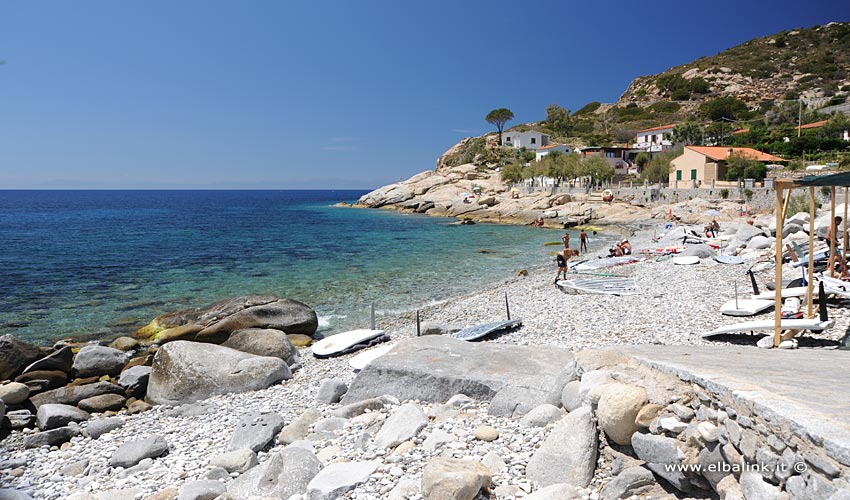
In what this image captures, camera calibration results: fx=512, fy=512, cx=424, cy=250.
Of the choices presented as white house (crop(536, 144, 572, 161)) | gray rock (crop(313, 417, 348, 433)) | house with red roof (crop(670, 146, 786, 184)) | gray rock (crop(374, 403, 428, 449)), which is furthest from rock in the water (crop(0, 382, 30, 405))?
white house (crop(536, 144, 572, 161))

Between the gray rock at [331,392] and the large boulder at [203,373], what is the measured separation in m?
2.25

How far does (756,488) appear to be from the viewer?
371 cm

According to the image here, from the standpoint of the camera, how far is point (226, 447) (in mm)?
7680

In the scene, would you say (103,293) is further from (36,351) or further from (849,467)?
(849,467)

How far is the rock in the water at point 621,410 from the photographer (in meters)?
5.05

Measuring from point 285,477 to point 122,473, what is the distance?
315cm

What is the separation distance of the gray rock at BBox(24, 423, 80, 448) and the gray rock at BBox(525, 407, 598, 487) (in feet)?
28.3

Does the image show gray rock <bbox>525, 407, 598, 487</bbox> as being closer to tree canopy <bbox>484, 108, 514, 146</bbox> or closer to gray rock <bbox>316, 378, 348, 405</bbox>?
gray rock <bbox>316, 378, 348, 405</bbox>

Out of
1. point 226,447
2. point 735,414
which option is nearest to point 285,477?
point 226,447

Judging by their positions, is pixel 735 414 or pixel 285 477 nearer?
pixel 735 414

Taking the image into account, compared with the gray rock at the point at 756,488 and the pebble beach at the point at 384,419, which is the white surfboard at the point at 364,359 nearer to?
the pebble beach at the point at 384,419

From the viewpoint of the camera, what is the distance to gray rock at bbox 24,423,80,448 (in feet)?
29.6

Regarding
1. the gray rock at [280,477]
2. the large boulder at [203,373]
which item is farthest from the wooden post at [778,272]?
the large boulder at [203,373]

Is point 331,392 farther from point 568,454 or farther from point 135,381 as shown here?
point 135,381
